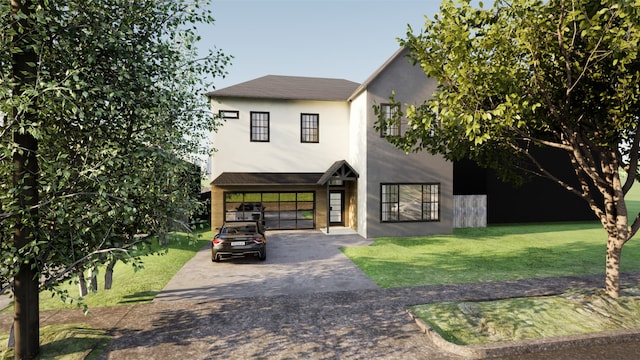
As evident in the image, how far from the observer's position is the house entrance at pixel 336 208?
1894 cm

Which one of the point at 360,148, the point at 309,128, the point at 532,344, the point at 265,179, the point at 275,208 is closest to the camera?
the point at 532,344

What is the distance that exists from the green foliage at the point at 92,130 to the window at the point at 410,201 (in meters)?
12.6

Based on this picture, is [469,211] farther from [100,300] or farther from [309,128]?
[100,300]

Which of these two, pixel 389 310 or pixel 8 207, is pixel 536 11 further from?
pixel 8 207

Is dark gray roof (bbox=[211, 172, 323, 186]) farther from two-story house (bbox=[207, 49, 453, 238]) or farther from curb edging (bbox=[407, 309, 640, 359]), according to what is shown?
curb edging (bbox=[407, 309, 640, 359])

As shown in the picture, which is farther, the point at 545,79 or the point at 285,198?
the point at 285,198

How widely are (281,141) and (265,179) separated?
98.6 inches

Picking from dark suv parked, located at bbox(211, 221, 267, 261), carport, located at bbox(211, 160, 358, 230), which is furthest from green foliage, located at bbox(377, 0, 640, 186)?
carport, located at bbox(211, 160, 358, 230)

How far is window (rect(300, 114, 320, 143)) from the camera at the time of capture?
730 inches

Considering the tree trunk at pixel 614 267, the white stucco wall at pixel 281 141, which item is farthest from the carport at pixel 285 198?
the tree trunk at pixel 614 267

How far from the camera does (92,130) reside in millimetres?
4852

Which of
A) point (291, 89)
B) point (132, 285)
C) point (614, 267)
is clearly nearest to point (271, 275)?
point (132, 285)

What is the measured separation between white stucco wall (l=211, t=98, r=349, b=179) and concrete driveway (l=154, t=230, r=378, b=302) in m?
5.75

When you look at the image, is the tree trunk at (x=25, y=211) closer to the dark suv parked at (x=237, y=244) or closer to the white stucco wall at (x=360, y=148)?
the dark suv parked at (x=237, y=244)
